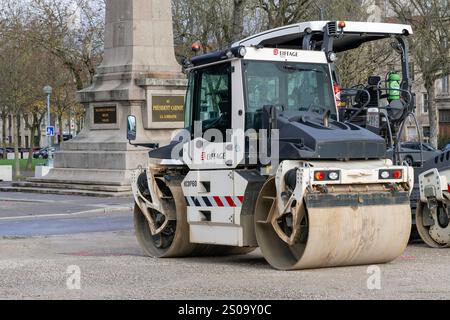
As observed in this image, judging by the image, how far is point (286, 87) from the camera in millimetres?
12969

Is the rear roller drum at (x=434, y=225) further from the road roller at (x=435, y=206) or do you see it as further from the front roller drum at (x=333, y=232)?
the front roller drum at (x=333, y=232)

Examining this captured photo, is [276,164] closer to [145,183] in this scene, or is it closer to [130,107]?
[145,183]

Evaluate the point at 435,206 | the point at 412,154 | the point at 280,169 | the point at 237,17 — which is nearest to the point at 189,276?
the point at 280,169

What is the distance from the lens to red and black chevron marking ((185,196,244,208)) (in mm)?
12564

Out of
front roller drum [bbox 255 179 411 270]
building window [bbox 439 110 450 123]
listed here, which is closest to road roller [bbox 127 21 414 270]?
front roller drum [bbox 255 179 411 270]

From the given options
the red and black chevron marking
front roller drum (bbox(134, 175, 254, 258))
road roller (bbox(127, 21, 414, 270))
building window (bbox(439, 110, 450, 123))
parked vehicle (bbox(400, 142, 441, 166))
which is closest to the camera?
road roller (bbox(127, 21, 414, 270))

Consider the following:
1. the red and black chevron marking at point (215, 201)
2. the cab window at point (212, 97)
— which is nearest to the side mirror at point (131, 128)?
the cab window at point (212, 97)

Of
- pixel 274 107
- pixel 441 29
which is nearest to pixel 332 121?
pixel 274 107

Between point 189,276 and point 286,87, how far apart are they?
308cm

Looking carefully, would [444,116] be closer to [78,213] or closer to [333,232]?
[78,213]

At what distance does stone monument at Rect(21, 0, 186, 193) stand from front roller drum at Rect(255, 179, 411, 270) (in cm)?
Answer: 1720

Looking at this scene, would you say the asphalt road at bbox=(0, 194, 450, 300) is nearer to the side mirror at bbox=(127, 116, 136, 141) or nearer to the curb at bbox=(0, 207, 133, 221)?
the side mirror at bbox=(127, 116, 136, 141)

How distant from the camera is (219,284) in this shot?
1088 cm
